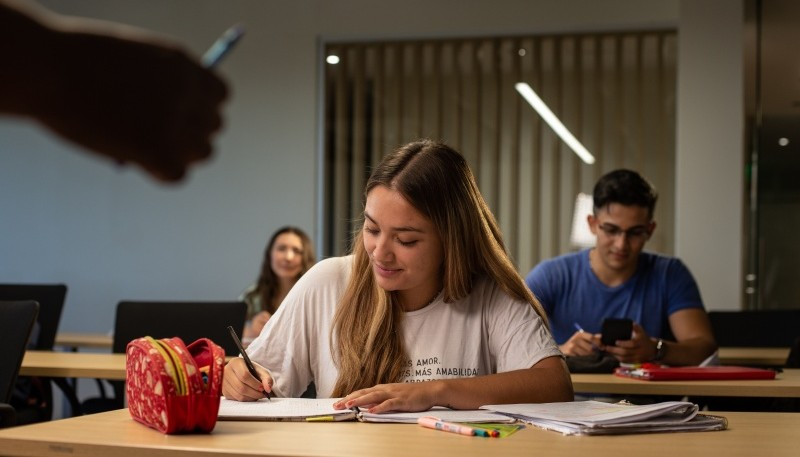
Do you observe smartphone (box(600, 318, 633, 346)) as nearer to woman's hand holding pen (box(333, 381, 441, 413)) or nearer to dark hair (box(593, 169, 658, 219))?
dark hair (box(593, 169, 658, 219))

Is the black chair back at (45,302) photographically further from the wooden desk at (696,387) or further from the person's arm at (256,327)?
the wooden desk at (696,387)

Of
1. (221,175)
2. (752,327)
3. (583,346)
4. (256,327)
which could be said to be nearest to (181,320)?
(256,327)

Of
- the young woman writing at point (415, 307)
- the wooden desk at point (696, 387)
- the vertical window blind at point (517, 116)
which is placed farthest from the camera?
the vertical window blind at point (517, 116)

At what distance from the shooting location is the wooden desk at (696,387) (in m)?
2.60

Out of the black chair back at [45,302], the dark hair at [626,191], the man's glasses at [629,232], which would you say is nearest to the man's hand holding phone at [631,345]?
the man's glasses at [629,232]

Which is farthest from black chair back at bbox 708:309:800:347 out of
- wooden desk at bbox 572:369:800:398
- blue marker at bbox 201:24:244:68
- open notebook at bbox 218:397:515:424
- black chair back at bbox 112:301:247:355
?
blue marker at bbox 201:24:244:68

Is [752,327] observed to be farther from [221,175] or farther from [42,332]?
[221,175]

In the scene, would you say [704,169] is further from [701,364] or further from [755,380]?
[755,380]

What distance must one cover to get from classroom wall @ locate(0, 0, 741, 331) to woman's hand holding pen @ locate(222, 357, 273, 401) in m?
4.24

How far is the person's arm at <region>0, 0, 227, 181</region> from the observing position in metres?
0.34

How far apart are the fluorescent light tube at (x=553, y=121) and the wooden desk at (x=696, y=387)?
10.9 feet

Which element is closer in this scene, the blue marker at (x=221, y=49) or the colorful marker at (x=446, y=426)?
the blue marker at (x=221, y=49)

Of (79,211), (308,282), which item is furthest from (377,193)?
(79,211)

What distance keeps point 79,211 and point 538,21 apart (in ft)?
10.7
